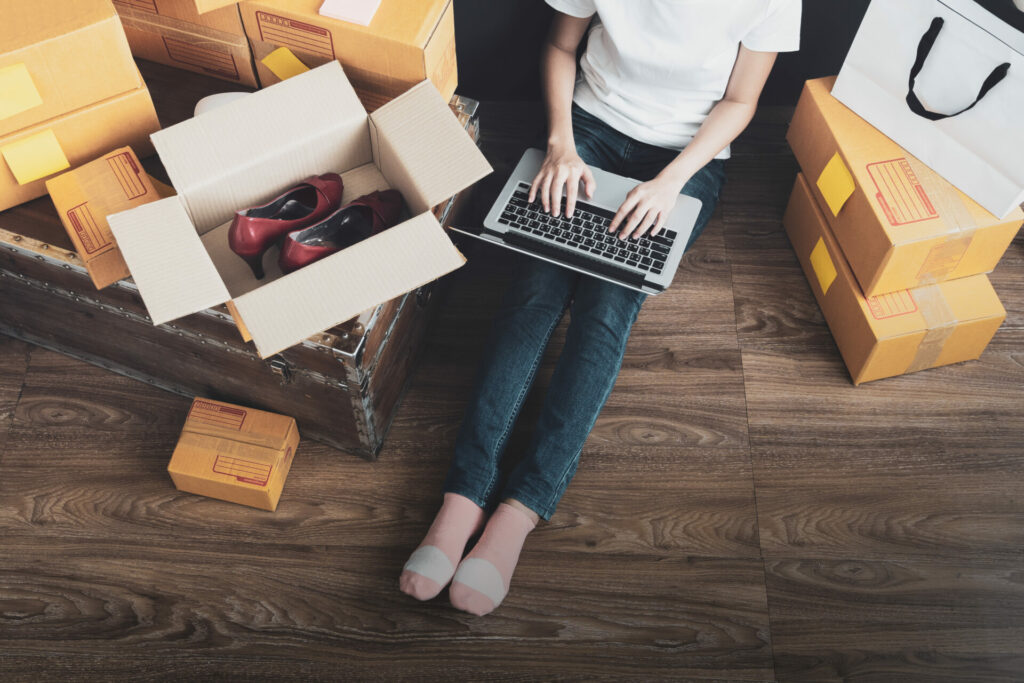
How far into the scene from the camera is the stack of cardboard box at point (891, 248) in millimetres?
1383

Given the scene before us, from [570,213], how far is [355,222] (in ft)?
1.18

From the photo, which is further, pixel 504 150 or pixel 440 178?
pixel 504 150

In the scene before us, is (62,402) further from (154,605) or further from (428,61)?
(428,61)

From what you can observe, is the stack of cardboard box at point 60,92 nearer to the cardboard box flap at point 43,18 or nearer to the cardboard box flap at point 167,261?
the cardboard box flap at point 43,18

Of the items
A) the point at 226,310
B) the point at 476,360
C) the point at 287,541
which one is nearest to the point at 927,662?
the point at 476,360

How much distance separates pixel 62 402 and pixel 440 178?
34.7 inches

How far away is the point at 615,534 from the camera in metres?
1.39

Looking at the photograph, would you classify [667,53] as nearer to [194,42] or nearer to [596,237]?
[596,237]

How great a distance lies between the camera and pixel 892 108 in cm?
143

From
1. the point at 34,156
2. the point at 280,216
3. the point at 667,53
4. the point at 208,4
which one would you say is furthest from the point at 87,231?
the point at 667,53

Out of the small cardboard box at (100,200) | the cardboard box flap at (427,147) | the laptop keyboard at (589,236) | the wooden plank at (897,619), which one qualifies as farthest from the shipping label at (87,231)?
the wooden plank at (897,619)

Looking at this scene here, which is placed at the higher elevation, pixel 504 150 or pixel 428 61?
pixel 428 61

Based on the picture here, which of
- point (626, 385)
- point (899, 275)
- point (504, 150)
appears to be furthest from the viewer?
point (504, 150)

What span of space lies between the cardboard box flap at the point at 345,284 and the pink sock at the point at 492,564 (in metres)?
0.45
